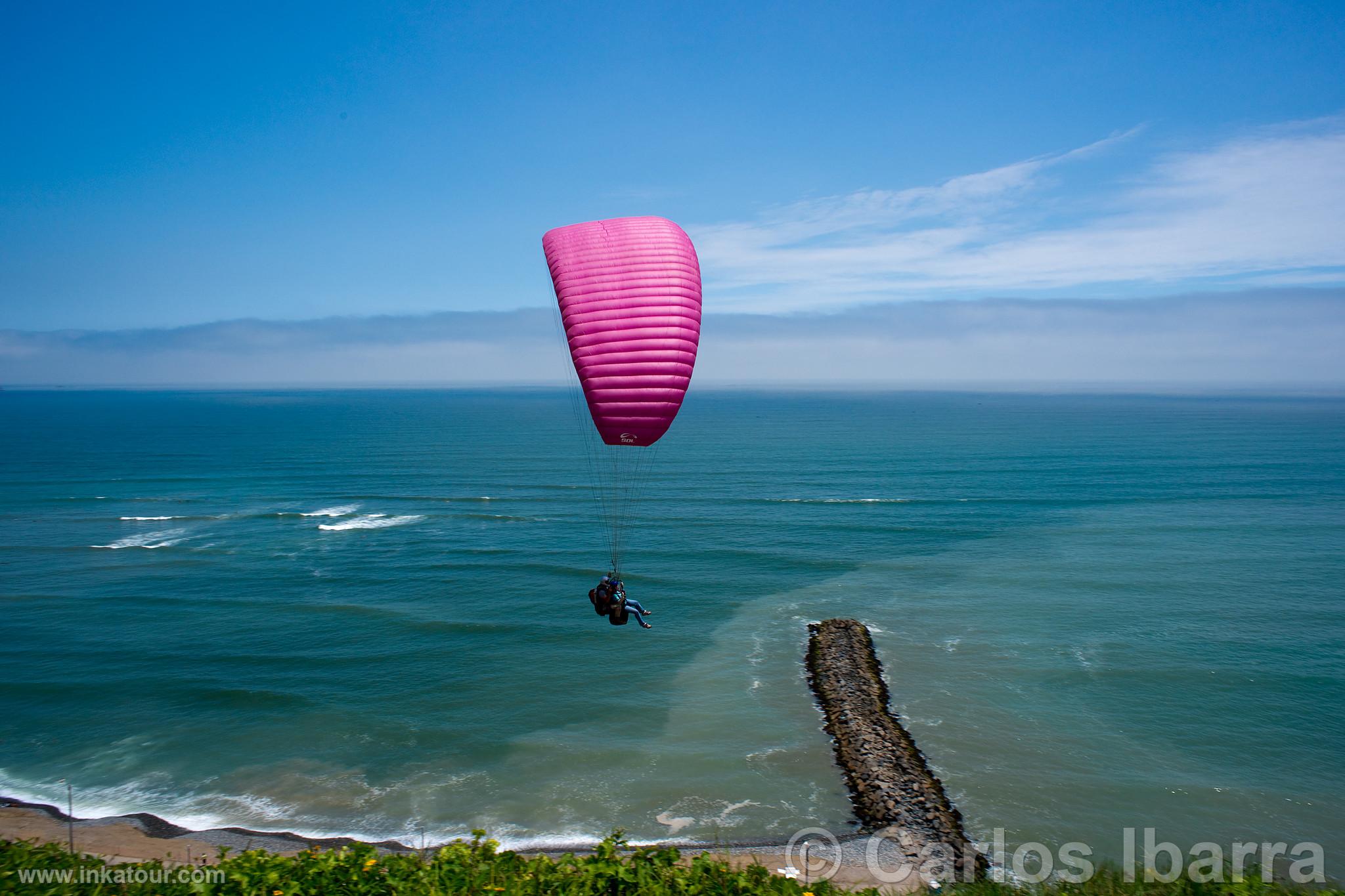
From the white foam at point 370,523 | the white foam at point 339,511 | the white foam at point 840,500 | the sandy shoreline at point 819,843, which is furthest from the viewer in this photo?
the white foam at point 840,500

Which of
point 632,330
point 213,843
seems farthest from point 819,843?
point 213,843

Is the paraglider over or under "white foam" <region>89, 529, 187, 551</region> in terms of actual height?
over

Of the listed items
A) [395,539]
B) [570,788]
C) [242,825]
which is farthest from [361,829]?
[395,539]

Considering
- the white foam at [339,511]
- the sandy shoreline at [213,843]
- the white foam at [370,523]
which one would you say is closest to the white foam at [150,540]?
the white foam at [339,511]

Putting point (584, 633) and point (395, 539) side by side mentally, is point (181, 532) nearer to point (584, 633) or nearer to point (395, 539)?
point (395, 539)

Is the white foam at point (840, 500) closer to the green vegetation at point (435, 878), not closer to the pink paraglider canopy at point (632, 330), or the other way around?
the pink paraglider canopy at point (632, 330)

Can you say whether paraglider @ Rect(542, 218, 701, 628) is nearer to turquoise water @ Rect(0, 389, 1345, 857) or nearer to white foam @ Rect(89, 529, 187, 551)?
turquoise water @ Rect(0, 389, 1345, 857)

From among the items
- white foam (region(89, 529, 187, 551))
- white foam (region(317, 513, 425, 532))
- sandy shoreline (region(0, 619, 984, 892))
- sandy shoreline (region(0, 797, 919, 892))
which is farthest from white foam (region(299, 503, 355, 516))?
sandy shoreline (region(0, 797, 919, 892))
